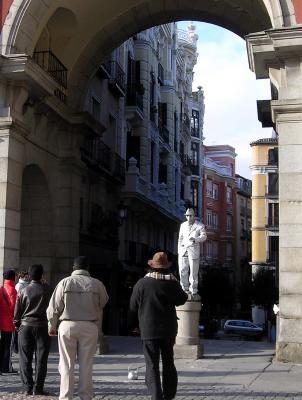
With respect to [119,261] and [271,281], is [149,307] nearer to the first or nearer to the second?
[119,261]

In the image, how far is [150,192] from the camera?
35750 mm

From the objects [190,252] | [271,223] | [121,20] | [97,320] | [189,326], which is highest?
[271,223]

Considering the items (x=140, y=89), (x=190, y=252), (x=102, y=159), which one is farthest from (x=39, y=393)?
(x=140, y=89)

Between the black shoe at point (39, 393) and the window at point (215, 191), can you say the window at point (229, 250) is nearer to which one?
the window at point (215, 191)

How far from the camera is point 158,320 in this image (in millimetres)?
8500

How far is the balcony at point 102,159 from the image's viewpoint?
25.5 meters

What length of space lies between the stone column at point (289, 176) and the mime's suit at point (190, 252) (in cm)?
200

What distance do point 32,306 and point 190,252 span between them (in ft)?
18.5

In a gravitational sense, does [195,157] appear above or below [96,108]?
above

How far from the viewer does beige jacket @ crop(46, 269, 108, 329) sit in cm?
861

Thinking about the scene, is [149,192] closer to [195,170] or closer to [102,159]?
[102,159]

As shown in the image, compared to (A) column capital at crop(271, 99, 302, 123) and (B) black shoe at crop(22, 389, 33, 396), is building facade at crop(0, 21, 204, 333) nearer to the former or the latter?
(A) column capital at crop(271, 99, 302, 123)

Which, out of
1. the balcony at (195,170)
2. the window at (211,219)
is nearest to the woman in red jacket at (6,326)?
the balcony at (195,170)

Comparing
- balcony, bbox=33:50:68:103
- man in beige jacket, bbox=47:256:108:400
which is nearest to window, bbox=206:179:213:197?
balcony, bbox=33:50:68:103
